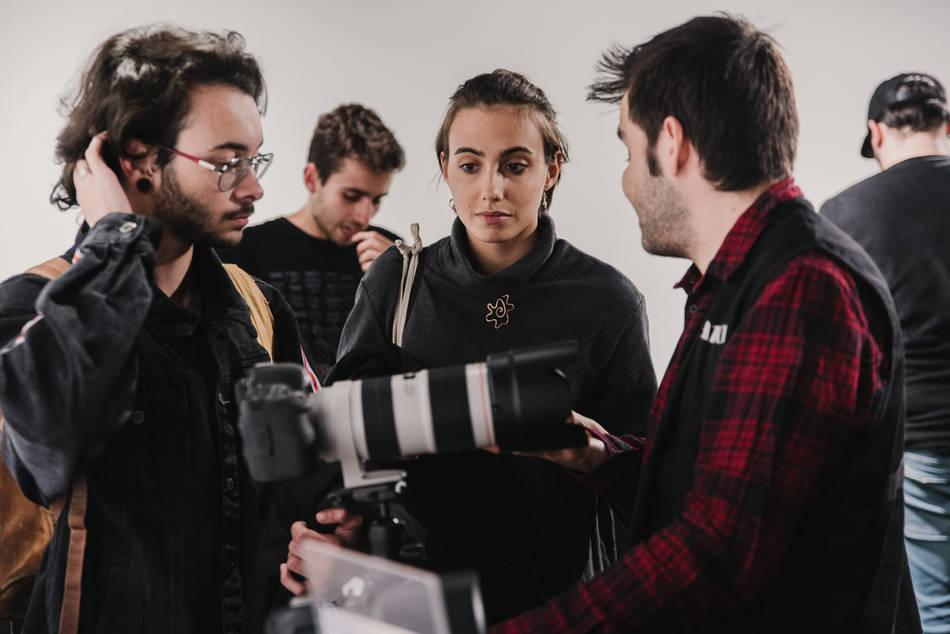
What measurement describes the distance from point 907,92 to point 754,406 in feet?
5.41

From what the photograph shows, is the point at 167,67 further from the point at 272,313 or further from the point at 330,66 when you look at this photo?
the point at 330,66

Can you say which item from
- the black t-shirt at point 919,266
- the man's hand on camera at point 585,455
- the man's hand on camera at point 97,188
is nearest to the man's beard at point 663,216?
the man's hand on camera at point 585,455

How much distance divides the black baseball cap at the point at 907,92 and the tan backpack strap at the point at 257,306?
170cm

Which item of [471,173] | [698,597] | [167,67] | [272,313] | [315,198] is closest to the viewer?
[698,597]

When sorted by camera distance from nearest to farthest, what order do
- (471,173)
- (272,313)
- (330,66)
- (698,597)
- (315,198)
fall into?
(698,597) < (272,313) < (471,173) < (315,198) < (330,66)

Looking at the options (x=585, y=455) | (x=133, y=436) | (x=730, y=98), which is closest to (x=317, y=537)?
(x=133, y=436)

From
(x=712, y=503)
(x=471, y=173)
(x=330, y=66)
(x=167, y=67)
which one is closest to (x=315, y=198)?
(x=330, y=66)

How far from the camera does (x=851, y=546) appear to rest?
0.91 metres

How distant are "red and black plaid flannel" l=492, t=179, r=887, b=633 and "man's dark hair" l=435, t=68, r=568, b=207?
29.7 inches

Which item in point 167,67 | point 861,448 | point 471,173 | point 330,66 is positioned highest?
point 330,66

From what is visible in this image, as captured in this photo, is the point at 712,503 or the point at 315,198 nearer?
the point at 712,503

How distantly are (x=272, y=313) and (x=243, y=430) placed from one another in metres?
0.55

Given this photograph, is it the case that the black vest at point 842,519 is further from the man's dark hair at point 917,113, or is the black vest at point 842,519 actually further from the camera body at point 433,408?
the man's dark hair at point 917,113

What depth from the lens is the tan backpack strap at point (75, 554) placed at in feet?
3.24
